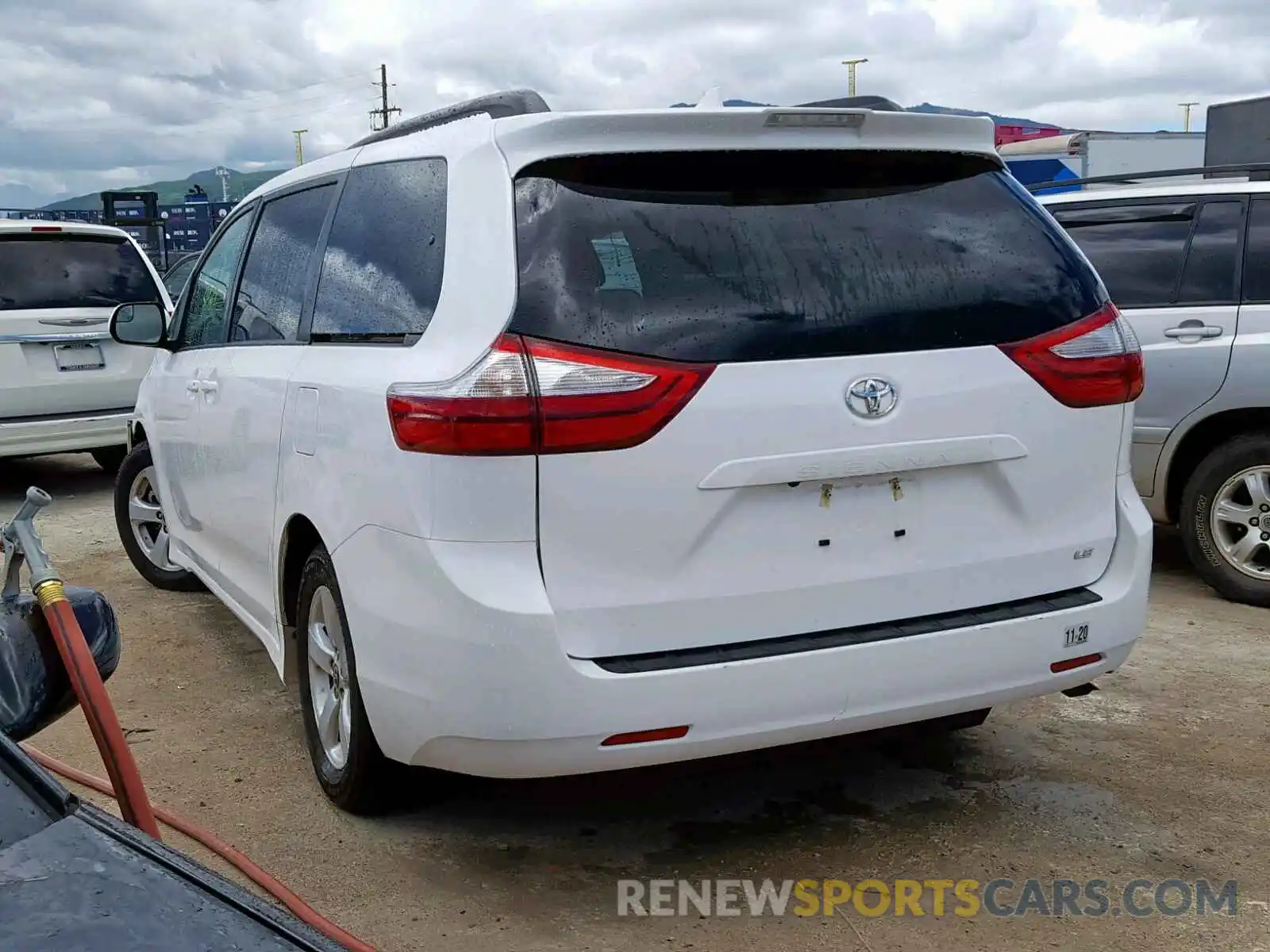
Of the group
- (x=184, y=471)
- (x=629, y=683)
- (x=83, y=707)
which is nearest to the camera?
(x=83, y=707)

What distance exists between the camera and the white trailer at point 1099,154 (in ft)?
67.9

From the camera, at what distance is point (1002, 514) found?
300 cm

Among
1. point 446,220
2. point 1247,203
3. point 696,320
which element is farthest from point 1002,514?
point 1247,203

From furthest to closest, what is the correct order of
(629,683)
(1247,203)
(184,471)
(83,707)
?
(1247,203), (184,471), (629,683), (83,707)

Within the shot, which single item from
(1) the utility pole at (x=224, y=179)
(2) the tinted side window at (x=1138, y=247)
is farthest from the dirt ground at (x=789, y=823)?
(1) the utility pole at (x=224, y=179)

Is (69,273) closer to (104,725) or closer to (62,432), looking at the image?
(62,432)

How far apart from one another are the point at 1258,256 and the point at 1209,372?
0.57 metres

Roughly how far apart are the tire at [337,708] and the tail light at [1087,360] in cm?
179

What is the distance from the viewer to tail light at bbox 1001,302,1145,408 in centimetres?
301

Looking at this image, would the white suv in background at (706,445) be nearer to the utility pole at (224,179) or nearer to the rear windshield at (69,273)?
the rear windshield at (69,273)

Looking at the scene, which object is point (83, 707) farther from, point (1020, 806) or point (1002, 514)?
point (1020, 806)

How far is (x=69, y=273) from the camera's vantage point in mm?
8578

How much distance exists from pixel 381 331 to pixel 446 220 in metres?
0.35
